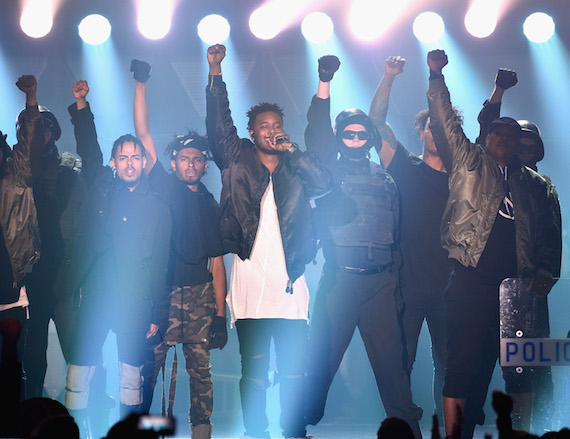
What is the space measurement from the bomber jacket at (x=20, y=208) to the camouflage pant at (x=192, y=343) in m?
0.94

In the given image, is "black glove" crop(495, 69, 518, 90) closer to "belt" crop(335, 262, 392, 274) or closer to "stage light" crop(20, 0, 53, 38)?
"belt" crop(335, 262, 392, 274)

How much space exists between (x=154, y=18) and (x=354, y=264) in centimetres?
307

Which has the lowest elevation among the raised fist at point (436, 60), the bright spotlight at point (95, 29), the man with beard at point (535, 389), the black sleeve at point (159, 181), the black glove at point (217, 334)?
the man with beard at point (535, 389)

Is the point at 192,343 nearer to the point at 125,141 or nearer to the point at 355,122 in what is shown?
the point at 125,141

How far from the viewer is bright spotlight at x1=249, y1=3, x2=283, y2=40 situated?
6.80 metres

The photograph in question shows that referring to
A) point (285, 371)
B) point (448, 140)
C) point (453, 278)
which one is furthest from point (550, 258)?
point (285, 371)

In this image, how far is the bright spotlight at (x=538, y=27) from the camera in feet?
22.4

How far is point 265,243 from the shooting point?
195 inches

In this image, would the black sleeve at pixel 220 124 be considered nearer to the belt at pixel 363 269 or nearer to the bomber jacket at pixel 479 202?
the belt at pixel 363 269

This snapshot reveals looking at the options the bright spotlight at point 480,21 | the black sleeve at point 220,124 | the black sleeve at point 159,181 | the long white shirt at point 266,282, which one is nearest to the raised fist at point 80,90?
the black sleeve at point 159,181

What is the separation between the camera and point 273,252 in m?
4.95

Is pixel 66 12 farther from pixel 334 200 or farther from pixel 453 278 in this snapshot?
pixel 453 278

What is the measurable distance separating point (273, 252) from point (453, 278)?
1062 millimetres

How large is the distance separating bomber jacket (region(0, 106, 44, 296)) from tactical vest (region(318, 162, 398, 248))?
1.78m
